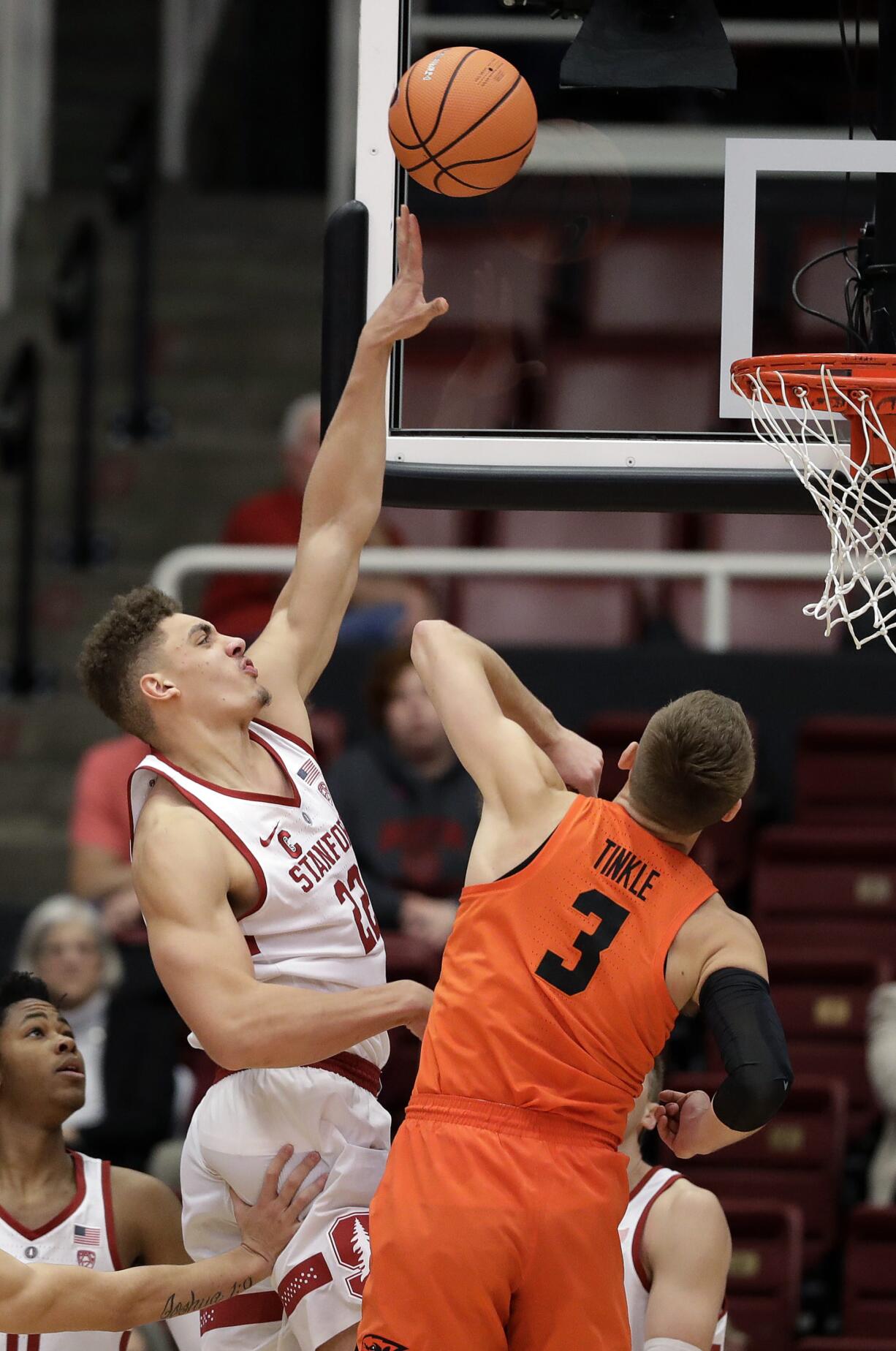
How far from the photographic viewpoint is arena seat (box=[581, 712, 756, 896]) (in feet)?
23.7

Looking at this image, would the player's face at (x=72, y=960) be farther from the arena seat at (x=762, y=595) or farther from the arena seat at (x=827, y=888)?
the arena seat at (x=762, y=595)

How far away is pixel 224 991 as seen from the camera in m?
4.00

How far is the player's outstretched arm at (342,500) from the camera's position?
15.5 ft

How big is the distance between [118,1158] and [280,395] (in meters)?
4.65

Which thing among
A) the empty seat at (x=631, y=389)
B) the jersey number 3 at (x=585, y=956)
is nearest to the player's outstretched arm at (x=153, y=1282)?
the jersey number 3 at (x=585, y=956)

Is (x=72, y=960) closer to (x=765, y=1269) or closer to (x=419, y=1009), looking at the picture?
(x=765, y=1269)

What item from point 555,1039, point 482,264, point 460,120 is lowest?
point 555,1039

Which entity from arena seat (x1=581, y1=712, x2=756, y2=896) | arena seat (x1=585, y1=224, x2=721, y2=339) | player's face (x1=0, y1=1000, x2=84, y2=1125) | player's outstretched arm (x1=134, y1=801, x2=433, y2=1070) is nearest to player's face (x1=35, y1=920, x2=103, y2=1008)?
arena seat (x1=581, y1=712, x2=756, y2=896)

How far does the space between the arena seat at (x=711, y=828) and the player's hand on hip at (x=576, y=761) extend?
2.61 meters

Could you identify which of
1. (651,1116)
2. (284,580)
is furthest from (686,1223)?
(284,580)

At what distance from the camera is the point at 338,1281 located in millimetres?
4137

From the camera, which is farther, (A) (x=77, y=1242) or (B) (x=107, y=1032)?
(B) (x=107, y=1032)

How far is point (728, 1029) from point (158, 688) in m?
1.31

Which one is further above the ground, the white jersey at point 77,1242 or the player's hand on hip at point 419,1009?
the player's hand on hip at point 419,1009
